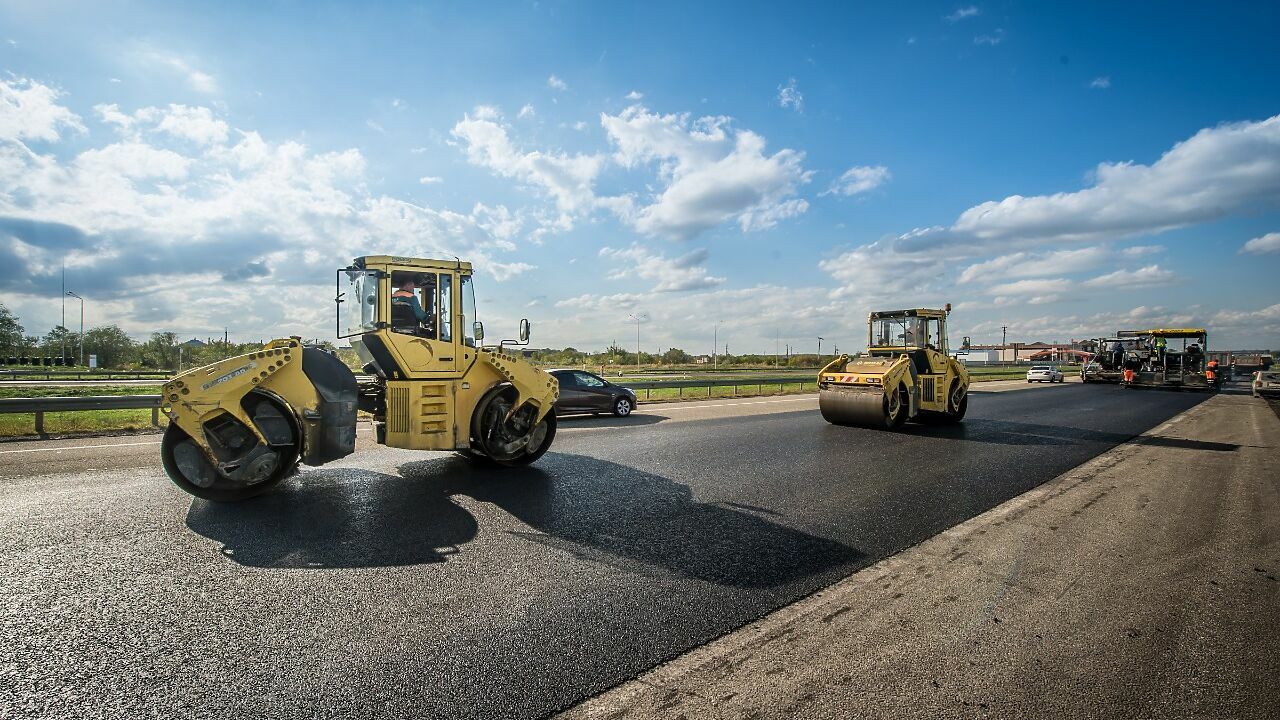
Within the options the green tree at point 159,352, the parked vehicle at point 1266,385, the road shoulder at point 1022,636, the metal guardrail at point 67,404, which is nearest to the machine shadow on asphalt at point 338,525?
the road shoulder at point 1022,636

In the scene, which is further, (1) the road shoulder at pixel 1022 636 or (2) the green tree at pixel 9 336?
(2) the green tree at pixel 9 336

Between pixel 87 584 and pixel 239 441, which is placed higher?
pixel 239 441

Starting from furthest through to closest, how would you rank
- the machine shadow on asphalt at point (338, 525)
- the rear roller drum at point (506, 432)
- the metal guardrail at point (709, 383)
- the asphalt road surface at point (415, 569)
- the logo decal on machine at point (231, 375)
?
the metal guardrail at point (709, 383) < the rear roller drum at point (506, 432) < the logo decal on machine at point (231, 375) < the machine shadow on asphalt at point (338, 525) < the asphalt road surface at point (415, 569)

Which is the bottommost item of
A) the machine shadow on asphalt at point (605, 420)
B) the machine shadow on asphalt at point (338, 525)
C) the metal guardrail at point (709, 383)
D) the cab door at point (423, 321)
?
the machine shadow on asphalt at point (605, 420)

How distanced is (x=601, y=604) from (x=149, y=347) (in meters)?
72.6

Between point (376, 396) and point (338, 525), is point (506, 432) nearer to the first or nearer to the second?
point (376, 396)

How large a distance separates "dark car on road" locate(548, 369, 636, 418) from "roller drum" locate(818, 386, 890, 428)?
543 cm

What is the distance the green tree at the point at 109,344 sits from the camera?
60344 mm

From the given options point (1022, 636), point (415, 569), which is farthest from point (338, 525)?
point (1022, 636)

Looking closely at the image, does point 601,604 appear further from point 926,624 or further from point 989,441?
point 989,441

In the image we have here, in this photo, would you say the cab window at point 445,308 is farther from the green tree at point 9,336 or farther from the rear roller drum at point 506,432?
the green tree at point 9,336

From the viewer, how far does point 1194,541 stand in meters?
5.26

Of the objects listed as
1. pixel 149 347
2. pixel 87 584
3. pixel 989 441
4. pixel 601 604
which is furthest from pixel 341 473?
pixel 149 347

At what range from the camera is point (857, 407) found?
12891 millimetres
